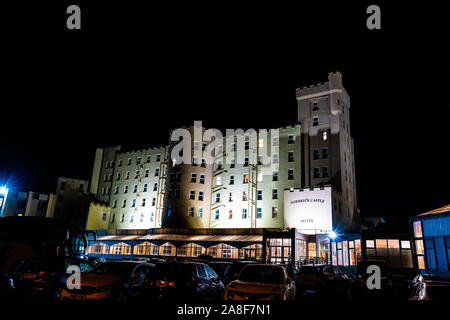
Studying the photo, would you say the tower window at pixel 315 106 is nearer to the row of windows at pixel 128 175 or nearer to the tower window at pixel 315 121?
the tower window at pixel 315 121

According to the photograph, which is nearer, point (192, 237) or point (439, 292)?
point (439, 292)

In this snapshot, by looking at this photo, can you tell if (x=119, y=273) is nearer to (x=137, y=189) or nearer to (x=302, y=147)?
(x=302, y=147)

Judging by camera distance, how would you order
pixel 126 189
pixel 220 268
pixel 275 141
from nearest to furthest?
pixel 220 268 → pixel 275 141 → pixel 126 189

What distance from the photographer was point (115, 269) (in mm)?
11531

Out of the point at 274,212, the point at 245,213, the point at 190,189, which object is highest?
the point at 190,189

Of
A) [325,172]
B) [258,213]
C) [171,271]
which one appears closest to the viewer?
[171,271]

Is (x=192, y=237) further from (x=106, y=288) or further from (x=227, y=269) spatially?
(x=106, y=288)

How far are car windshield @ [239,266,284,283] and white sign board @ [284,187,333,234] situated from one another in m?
26.9

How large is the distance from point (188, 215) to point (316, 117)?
2193 cm

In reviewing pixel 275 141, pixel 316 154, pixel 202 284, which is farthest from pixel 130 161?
pixel 202 284

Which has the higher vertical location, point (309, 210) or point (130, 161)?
point (130, 161)

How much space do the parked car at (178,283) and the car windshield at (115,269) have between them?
1117mm

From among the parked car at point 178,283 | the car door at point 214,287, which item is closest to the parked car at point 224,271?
the car door at point 214,287

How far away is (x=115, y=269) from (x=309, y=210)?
95.4 feet
